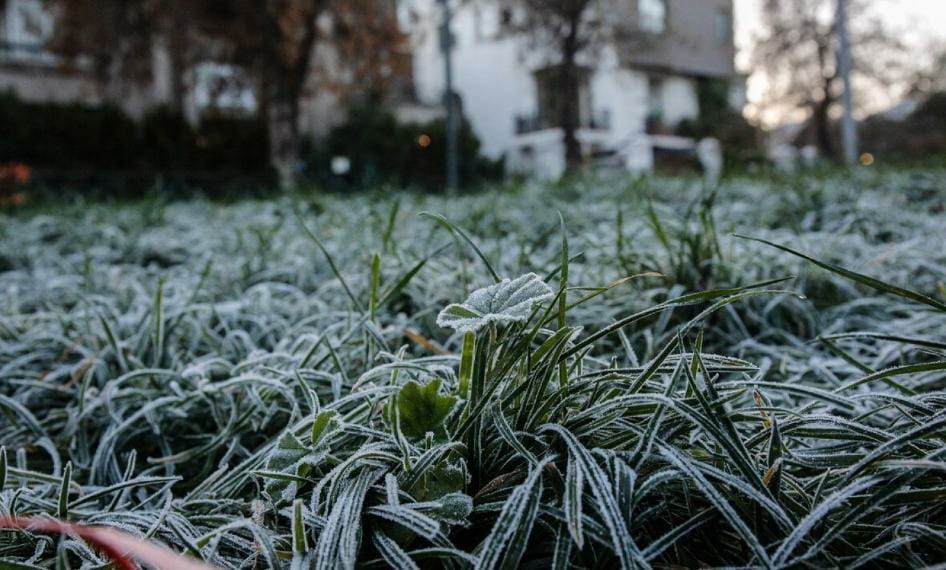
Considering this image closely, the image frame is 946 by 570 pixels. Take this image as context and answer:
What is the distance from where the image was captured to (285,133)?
12070 mm

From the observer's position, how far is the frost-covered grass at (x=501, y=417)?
792 mm

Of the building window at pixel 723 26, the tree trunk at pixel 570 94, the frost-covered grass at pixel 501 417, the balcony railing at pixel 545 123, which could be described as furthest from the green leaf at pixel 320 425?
the building window at pixel 723 26

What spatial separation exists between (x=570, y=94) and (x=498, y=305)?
1293cm

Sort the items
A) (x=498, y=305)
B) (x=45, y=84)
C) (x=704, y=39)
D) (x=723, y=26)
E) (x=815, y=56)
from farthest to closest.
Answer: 1. (x=723, y=26)
2. (x=704, y=39)
3. (x=815, y=56)
4. (x=45, y=84)
5. (x=498, y=305)

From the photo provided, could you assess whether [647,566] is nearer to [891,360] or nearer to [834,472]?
[834,472]

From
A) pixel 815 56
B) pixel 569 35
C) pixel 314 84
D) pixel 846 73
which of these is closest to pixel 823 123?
pixel 815 56

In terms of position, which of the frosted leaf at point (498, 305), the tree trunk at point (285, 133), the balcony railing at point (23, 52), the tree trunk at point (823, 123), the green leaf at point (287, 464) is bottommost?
the green leaf at point (287, 464)

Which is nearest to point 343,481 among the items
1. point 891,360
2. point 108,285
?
point 891,360

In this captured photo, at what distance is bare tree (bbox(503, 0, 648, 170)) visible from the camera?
12836mm

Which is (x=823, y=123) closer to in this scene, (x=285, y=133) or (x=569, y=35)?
(x=569, y=35)

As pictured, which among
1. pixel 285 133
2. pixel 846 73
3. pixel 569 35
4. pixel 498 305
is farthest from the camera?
pixel 569 35

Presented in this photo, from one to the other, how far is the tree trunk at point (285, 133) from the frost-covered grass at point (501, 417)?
32.7 feet

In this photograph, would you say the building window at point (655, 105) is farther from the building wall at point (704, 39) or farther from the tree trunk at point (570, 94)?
the tree trunk at point (570, 94)

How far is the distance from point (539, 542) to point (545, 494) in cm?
5
